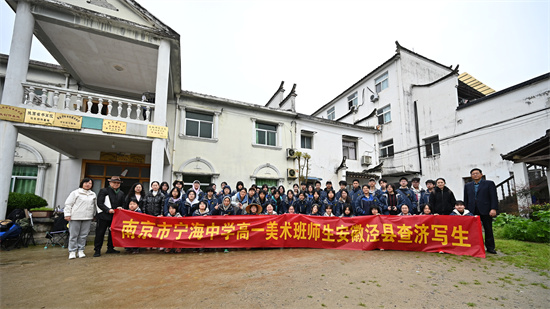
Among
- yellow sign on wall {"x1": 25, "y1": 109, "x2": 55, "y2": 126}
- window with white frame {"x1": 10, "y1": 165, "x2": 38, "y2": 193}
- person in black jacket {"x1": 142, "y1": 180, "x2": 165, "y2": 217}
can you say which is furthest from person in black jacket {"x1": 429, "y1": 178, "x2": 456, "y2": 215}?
window with white frame {"x1": 10, "y1": 165, "x2": 38, "y2": 193}

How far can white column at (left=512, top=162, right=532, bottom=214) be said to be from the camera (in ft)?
30.9

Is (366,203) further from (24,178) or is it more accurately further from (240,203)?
(24,178)

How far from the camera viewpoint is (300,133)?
44.9ft

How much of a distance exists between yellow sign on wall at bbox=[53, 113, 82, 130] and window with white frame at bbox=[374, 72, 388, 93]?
17.9 meters

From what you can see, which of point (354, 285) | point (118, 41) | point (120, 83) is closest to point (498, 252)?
point (354, 285)

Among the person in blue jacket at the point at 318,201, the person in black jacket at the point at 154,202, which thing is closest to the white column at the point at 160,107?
the person in black jacket at the point at 154,202

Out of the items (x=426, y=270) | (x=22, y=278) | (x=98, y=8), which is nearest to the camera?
(x=22, y=278)

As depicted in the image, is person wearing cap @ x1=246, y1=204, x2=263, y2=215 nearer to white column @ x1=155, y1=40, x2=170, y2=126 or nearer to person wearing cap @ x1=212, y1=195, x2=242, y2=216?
person wearing cap @ x1=212, y1=195, x2=242, y2=216

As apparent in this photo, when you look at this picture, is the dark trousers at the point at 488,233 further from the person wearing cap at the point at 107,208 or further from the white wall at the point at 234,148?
the white wall at the point at 234,148

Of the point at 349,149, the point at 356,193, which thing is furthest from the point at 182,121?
the point at 349,149

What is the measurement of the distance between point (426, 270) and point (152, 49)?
9.28 m

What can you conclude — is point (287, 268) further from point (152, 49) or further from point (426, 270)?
point (152, 49)

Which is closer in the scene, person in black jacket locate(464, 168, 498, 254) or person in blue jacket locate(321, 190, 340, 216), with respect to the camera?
person in black jacket locate(464, 168, 498, 254)

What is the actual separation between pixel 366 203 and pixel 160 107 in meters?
6.50
